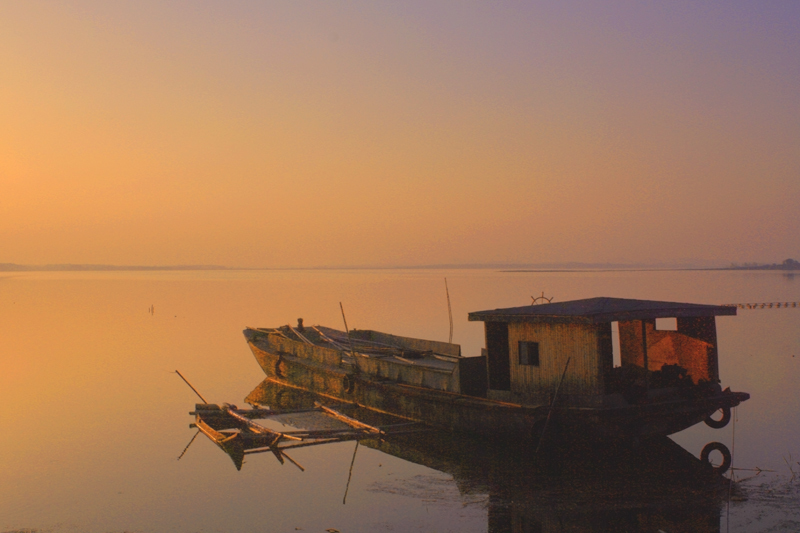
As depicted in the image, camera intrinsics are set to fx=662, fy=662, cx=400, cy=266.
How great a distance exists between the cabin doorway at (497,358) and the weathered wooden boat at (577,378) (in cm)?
3

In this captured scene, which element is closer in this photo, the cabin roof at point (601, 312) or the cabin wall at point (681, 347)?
the cabin roof at point (601, 312)

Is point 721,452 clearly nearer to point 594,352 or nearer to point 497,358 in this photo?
point 594,352

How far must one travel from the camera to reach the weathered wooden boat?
50.4ft

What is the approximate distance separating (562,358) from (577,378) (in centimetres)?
58

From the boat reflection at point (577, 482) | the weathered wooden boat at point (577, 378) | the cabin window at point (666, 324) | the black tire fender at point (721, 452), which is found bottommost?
the cabin window at point (666, 324)

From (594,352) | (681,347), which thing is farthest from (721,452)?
(594,352)

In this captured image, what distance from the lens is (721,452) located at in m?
16.6

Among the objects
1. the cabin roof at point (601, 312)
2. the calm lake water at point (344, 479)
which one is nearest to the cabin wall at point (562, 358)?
the cabin roof at point (601, 312)

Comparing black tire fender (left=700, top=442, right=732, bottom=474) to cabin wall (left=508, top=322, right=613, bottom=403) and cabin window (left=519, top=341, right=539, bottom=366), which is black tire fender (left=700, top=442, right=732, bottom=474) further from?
cabin window (left=519, top=341, right=539, bottom=366)

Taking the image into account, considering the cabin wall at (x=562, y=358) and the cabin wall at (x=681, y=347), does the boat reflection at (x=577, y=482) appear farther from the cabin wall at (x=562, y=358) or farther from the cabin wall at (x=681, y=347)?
the cabin wall at (x=681, y=347)

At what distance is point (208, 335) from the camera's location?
152 feet

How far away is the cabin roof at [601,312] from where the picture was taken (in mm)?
15141

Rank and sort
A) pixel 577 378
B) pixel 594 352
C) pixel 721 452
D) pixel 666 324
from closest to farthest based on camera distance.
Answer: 1. pixel 594 352
2. pixel 577 378
3. pixel 721 452
4. pixel 666 324

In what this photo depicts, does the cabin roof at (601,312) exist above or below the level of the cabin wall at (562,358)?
above
